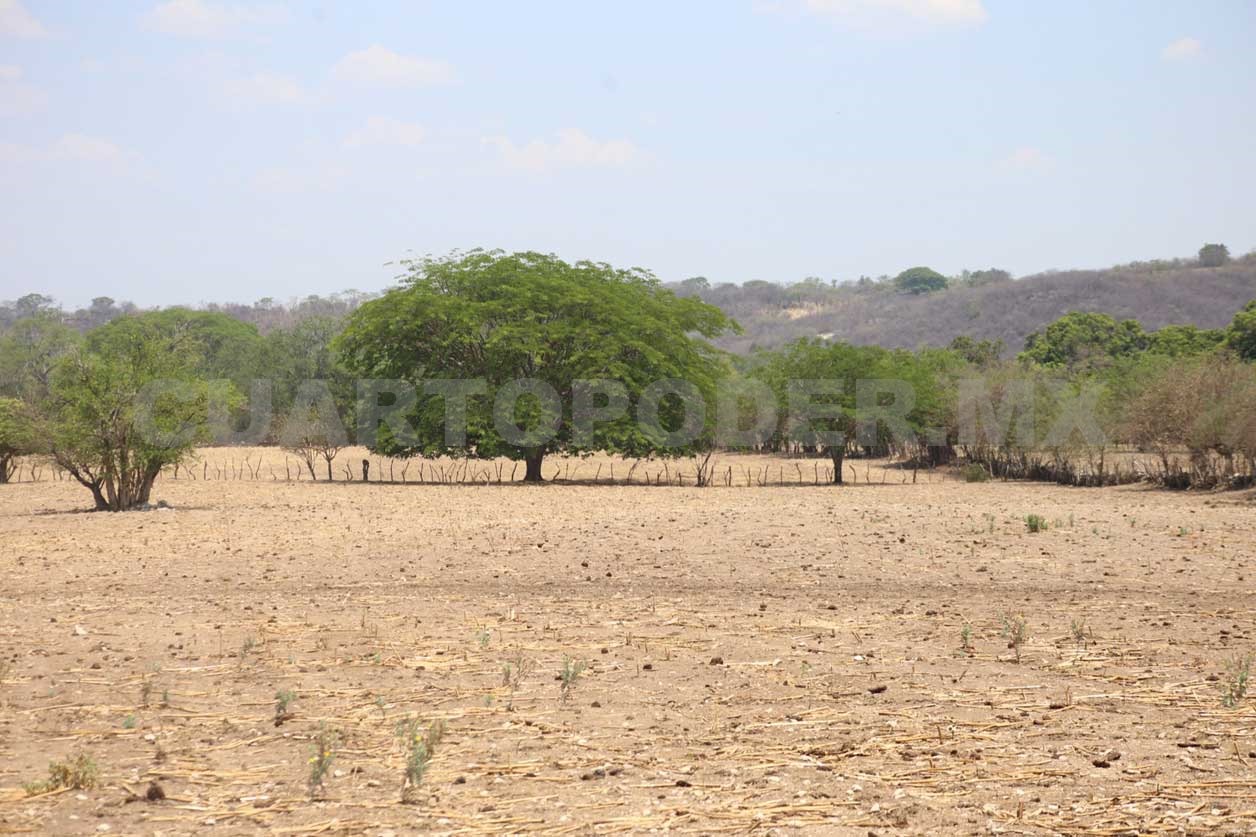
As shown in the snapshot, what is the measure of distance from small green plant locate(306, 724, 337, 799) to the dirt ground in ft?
0.20

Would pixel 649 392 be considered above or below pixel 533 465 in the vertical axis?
above

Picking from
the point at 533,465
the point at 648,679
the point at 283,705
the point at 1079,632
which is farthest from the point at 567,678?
the point at 533,465

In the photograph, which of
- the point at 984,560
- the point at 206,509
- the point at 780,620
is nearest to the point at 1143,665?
the point at 780,620

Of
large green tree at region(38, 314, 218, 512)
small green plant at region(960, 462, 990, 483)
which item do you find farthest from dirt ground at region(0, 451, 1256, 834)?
small green plant at region(960, 462, 990, 483)

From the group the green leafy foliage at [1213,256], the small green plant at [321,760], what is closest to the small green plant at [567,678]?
the small green plant at [321,760]

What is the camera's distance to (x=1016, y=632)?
35.3 feet

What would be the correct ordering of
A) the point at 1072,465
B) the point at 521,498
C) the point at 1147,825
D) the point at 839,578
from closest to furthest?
the point at 1147,825
the point at 839,578
the point at 521,498
the point at 1072,465

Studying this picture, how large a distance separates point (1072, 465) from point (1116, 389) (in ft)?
11.0

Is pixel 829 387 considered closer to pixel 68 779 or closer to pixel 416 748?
pixel 416 748

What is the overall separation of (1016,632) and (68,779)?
7.95 m

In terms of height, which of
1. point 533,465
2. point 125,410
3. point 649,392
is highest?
point 649,392

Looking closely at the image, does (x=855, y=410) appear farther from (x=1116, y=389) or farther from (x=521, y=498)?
(x=521, y=498)

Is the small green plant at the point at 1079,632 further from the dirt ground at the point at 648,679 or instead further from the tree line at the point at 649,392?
the tree line at the point at 649,392

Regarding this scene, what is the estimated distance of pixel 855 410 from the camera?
4175cm
